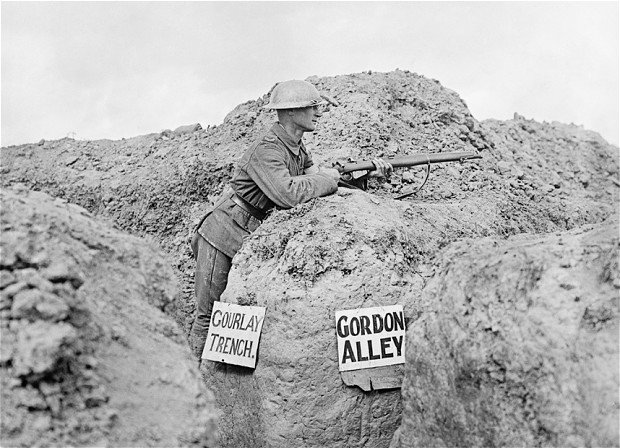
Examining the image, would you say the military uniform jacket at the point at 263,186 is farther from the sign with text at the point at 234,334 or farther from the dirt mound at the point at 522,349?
the dirt mound at the point at 522,349

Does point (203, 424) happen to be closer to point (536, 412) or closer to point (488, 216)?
point (536, 412)

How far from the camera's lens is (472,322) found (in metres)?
4.07

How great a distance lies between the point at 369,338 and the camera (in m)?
5.50

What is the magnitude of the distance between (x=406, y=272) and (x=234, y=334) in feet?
4.28

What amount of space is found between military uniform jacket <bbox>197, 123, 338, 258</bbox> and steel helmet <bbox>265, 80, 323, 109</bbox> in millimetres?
197

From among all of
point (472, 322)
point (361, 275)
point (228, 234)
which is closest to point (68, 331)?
point (472, 322)

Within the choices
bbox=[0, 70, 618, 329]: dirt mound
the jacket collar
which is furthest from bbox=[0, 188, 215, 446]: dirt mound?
bbox=[0, 70, 618, 329]: dirt mound

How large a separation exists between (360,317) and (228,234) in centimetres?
175

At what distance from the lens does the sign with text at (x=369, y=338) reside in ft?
17.9

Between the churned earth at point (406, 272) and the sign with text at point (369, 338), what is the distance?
0.25 feet

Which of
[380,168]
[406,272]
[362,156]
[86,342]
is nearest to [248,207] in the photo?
[380,168]

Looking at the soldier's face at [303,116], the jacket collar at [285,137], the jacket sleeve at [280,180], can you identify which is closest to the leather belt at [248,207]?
the jacket sleeve at [280,180]

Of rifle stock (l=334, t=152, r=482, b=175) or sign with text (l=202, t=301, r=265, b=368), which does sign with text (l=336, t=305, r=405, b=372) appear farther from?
rifle stock (l=334, t=152, r=482, b=175)

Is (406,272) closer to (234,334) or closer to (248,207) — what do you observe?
(234,334)
